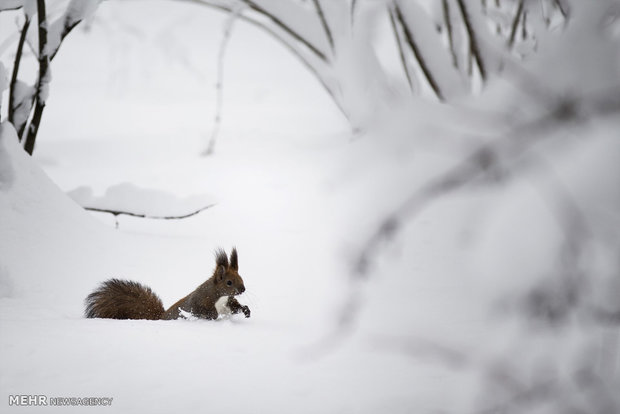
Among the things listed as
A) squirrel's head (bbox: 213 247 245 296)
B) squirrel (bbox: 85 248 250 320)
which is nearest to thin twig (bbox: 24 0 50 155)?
squirrel (bbox: 85 248 250 320)

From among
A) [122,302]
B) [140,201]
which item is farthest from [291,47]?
[140,201]

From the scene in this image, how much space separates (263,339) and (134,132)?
5.50m

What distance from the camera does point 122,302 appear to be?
250 centimetres

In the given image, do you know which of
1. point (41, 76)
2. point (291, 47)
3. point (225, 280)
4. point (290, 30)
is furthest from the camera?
point (41, 76)

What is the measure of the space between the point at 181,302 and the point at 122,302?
0.33 metres

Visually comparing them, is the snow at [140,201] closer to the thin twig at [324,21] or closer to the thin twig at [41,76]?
the thin twig at [41,76]

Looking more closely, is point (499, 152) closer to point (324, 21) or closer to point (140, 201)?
point (324, 21)

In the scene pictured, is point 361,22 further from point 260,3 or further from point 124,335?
point 124,335

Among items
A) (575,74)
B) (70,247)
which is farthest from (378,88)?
(70,247)

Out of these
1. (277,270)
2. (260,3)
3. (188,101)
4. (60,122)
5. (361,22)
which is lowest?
(361,22)

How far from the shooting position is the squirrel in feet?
8.14

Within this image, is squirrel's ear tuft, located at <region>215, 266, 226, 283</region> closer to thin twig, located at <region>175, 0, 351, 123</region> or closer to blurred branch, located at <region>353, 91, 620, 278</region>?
thin twig, located at <region>175, 0, 351, 123</region>

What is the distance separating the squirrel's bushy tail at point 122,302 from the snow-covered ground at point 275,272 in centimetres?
11

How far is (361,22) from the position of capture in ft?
4.20
